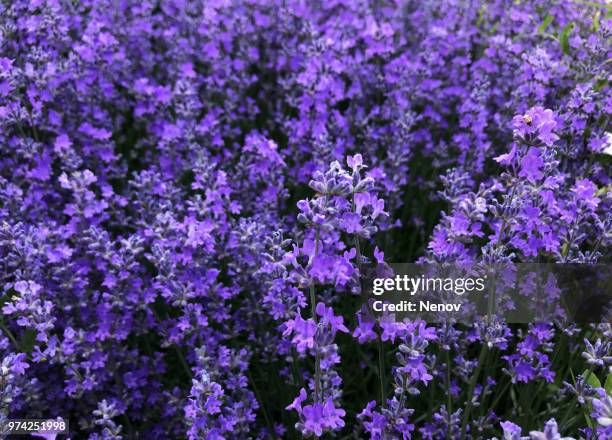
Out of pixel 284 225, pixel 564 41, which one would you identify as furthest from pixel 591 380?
pixel 564 41

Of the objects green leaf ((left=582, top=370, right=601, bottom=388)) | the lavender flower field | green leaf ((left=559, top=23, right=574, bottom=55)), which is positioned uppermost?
green leaf ((left=559, top=23, right=574, bottom=55))

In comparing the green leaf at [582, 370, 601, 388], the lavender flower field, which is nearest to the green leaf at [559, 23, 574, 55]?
the lavender flower field

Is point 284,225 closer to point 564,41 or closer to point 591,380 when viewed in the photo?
point 591,380

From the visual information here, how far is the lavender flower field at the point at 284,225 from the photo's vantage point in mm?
1816

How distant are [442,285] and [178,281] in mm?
987

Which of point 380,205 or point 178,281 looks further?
point 178,281

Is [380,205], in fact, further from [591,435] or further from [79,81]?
[79,81]

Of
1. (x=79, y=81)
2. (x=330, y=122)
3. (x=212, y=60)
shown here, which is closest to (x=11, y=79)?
(x=79, y=81)

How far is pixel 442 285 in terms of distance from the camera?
6.12ft

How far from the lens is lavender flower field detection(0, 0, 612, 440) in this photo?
1.82m

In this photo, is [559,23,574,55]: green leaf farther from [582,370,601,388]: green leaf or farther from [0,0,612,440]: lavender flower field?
[582,370,601,388]: green leaf

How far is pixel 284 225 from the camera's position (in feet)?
8.99

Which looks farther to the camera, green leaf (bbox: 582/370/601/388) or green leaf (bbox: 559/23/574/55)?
green leaf (bbox: 559/23/574/55)

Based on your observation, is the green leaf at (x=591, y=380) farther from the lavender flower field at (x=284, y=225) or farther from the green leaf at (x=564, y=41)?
the green leaf at (x=564, y=41)
